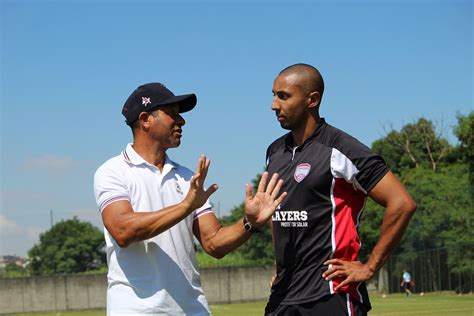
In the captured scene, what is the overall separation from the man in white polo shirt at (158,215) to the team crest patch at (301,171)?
0.26 m

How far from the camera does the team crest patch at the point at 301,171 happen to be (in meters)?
6.77

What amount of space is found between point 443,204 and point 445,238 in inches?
128

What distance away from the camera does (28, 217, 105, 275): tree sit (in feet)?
358

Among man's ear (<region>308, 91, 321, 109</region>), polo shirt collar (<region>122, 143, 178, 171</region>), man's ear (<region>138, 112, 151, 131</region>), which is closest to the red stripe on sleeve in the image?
A: man's ear (<region>308, 91, 321, 109</region>)

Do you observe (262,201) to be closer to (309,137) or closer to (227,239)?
(227,239)

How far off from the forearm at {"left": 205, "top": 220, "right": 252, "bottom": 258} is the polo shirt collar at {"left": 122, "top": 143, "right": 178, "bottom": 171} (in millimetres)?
570

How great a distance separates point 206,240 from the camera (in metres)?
6.46

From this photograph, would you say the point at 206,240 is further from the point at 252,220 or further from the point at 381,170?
the point at 381,170

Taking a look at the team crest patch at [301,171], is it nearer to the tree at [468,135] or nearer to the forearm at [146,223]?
the forearm at [146,223]

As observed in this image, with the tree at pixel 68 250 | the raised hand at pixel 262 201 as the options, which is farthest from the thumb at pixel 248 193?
the tree at pixel 68 250

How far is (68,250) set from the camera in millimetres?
109188

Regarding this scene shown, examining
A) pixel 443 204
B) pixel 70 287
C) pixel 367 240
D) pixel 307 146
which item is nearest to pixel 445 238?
pixel 443 204

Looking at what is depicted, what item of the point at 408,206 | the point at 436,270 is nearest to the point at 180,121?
the point at 408,206

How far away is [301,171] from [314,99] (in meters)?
0.58
